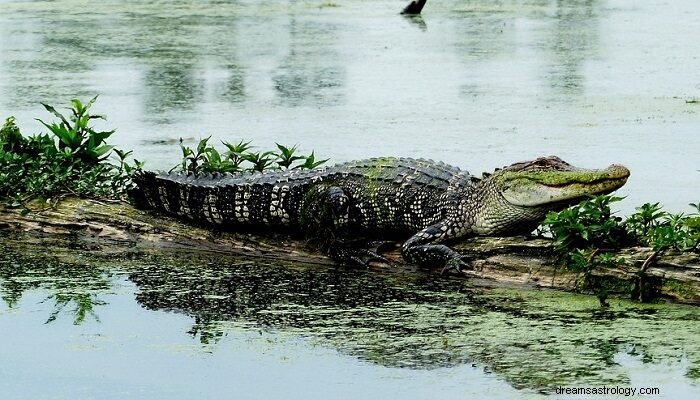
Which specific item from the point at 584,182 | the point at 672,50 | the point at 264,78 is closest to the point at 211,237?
the point at 584,182

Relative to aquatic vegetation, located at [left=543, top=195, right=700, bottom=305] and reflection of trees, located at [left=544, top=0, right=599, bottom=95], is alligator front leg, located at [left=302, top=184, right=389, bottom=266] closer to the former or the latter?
aquatic vegetation, located at [left=543, top=195, right=700, bottom=305]

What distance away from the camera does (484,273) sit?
5520 mm

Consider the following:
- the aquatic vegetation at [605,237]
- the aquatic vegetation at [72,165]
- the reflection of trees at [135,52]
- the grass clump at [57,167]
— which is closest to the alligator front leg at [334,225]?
the aquatic vegetation at [72,165]

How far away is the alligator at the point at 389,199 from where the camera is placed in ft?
18.6

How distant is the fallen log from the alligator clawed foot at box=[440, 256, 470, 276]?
0.03m

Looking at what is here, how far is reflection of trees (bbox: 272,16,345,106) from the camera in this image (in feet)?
37.2

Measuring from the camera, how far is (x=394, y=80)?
12406mm

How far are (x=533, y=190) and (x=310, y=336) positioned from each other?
1.33 m

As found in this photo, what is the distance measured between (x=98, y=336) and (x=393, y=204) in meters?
1.57

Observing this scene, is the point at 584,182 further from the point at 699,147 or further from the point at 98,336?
the point at 699,147

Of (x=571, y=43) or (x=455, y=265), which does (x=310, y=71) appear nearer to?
(x=571, y=43)

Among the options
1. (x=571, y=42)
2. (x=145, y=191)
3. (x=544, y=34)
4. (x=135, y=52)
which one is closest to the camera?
(x=145, y=191)

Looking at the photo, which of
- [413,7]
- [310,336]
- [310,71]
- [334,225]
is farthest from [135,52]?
[310,336]

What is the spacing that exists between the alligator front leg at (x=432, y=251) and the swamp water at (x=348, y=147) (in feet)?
0.30
